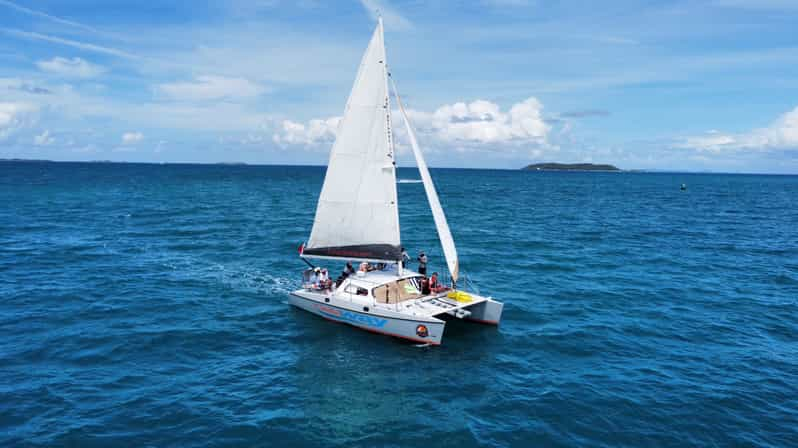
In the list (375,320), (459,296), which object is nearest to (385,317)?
(375,320)

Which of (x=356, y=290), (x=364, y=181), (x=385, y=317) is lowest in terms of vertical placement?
(x=385, y=317)

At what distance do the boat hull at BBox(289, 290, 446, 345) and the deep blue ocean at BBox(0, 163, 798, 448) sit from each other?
0.63 meters

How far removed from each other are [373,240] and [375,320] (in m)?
5.21

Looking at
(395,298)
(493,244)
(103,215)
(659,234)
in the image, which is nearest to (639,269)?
(493,244)

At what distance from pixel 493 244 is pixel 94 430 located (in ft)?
123

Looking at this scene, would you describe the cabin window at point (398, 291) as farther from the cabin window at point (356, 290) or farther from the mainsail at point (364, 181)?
the mainsail at point (364, 181)

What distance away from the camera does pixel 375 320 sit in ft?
75.6

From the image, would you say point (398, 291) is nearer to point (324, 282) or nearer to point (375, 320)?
point (375, 320)

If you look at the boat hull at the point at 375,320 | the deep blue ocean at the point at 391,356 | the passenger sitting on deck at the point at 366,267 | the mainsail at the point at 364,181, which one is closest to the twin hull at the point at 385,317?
the boat hull at the point at 375,320

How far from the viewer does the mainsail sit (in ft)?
78.0

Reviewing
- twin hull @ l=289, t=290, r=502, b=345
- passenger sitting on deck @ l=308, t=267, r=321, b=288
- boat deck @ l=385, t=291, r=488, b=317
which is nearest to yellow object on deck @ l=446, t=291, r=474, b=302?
boat deck @ l=385, t=291, r=488, b=317

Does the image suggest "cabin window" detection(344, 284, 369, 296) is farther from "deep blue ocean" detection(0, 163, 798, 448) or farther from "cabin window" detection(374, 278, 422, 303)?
"deep blue ocean" detection(0, 163, 798, 448)

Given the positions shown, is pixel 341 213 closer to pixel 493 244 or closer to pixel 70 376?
pixel 70 376

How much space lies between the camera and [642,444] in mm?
15195
